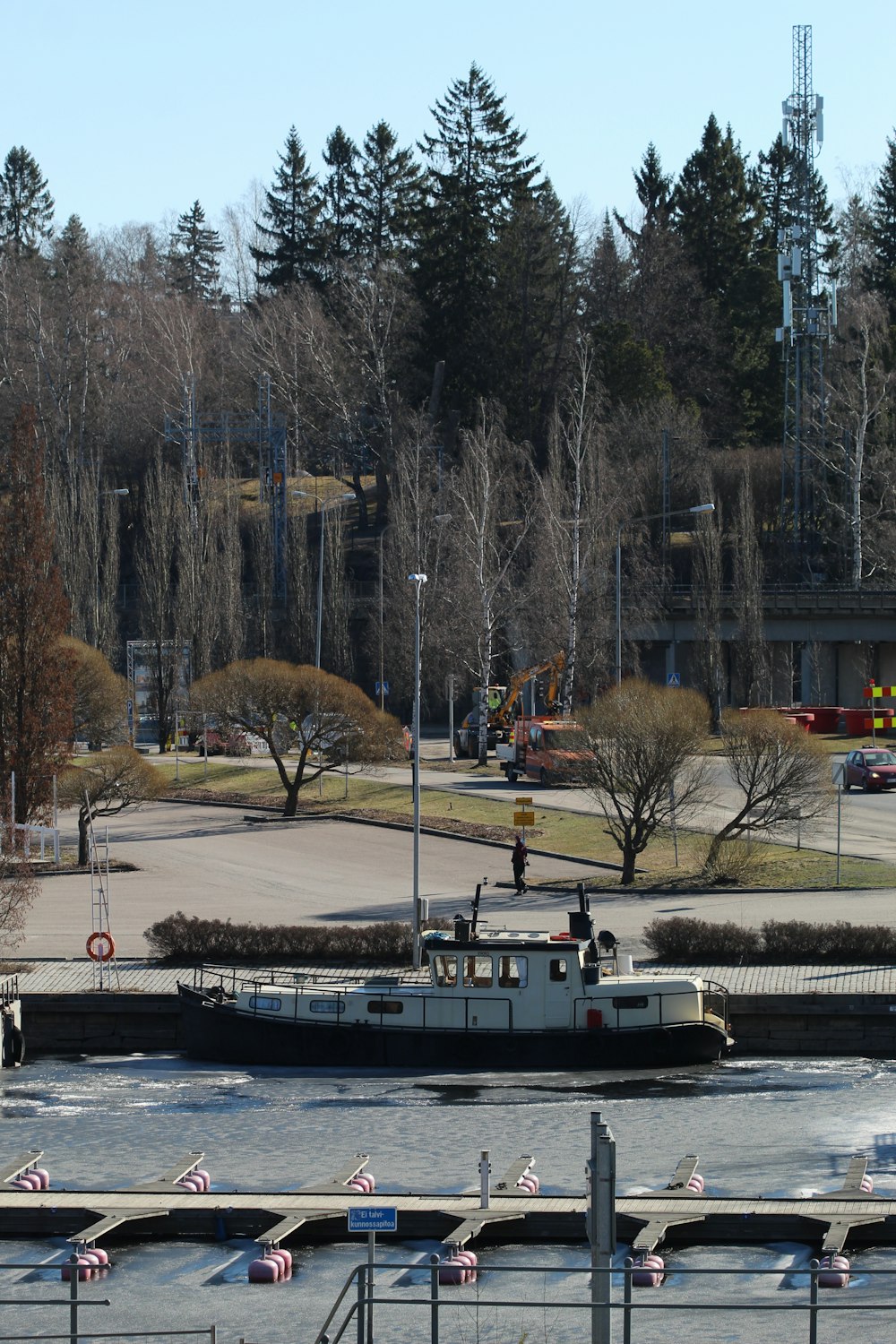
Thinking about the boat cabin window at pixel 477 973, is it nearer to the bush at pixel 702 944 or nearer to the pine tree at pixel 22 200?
the bush at pixel 702 944

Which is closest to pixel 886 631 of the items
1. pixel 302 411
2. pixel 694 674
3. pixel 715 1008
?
pixel 694 674

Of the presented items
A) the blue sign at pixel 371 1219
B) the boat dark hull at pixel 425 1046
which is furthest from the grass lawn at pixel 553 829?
the blue sign at pixel 371 1219

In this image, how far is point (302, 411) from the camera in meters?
108

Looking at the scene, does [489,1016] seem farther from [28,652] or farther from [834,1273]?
[28,652]

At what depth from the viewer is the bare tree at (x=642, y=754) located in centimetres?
4169

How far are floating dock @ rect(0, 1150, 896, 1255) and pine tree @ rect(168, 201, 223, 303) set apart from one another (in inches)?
5137

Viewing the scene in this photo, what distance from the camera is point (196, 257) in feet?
497

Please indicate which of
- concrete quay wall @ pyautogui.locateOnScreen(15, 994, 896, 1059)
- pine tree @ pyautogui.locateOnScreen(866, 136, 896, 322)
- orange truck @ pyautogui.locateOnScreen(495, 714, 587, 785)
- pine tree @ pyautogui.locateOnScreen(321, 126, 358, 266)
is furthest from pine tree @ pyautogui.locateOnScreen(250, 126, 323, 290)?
concrete quay wall @ pyautogui.locateOnScreen(15, 994, 896, 1059)

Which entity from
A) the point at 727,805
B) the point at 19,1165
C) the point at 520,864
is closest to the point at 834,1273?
the point at 19,1165

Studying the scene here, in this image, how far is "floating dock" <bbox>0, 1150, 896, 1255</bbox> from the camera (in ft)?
69.0

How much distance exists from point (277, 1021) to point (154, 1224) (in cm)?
959

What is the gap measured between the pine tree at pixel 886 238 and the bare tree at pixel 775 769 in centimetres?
6633

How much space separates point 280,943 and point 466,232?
232ft

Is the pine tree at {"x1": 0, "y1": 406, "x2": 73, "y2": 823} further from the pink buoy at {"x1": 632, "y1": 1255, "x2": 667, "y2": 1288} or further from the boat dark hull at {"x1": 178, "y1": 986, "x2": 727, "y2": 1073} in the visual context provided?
the pink buoy at {"x1": 632, "y1": 1255, "x2": 667, "y2": 1288}
